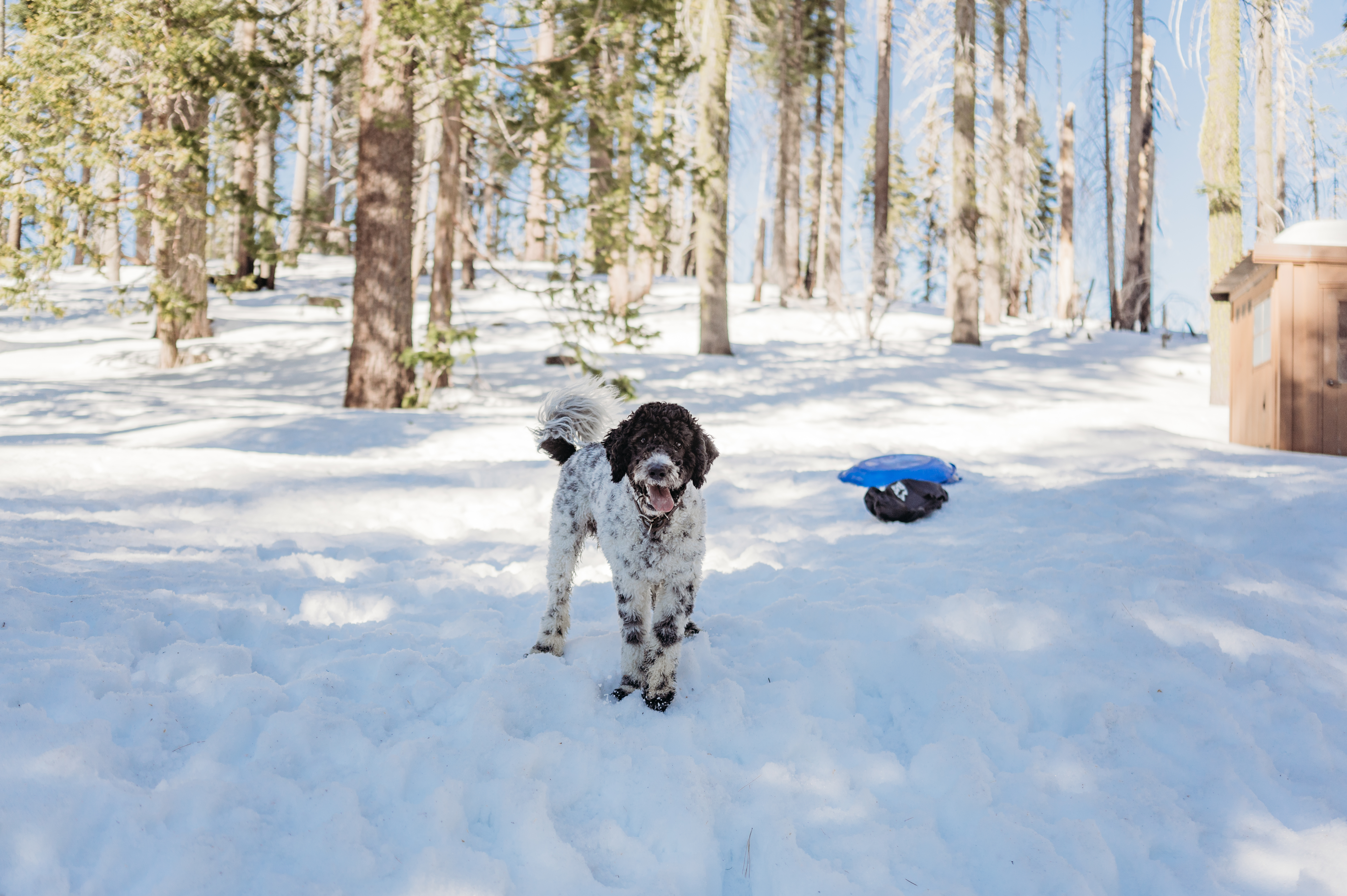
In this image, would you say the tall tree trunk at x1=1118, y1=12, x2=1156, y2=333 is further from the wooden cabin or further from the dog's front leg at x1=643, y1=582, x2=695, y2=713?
the dog's front leg at x1=643, y1=582, x2=695, y2=713

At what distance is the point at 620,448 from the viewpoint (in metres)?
3.29

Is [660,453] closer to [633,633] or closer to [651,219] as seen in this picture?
[633,633]

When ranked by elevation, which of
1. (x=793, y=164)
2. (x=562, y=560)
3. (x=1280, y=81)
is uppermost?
(x=793, y=164)

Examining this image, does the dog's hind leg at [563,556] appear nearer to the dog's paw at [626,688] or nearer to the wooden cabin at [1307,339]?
the dog's paw at [626,688]

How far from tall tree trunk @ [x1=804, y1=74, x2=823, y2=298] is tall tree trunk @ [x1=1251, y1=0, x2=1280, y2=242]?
1167cm

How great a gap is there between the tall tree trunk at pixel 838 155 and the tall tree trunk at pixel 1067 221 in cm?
828

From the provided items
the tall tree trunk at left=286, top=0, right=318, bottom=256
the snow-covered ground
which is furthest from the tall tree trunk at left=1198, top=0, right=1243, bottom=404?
the tall tree trunk at left=286, top=0, right=318, bottom=256

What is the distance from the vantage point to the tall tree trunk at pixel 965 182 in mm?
17375

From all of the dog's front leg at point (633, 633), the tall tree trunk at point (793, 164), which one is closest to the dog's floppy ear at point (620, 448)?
the dog's front leg at point (633, 633)

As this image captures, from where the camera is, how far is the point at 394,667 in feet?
11.6

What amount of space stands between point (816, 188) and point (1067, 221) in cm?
887

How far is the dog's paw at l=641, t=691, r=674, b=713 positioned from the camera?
10.9 ft

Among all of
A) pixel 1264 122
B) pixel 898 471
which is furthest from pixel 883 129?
pixel 898 471

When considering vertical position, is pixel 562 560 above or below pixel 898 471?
below
